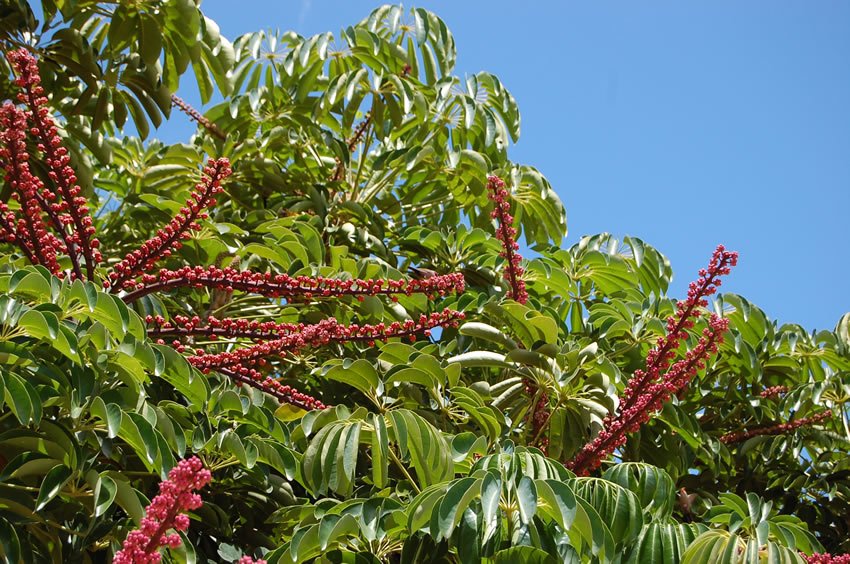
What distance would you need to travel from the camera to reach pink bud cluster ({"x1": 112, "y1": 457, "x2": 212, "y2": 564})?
52.7 inches

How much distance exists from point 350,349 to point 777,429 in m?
1.65

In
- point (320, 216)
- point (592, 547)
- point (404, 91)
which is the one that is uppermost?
point (404, 91)

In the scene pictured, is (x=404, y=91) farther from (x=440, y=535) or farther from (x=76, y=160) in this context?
(x=440, y=535)

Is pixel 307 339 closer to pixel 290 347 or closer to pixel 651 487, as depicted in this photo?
pixel 290 347

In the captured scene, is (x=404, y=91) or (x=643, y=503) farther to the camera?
(x=404, y=91)

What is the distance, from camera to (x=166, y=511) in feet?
4.43

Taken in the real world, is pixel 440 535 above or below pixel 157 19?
below

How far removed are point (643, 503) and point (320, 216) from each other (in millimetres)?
2063

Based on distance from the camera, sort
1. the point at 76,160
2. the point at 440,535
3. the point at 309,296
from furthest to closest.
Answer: the point at 76,160, the point at 309,296, the point at 440,535

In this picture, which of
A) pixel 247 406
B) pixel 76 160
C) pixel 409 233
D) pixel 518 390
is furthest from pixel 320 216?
pixel 247 406

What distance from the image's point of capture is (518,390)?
3.18 m

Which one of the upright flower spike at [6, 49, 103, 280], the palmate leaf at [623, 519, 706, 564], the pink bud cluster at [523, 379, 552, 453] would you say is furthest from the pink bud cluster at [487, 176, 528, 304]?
the upright flower spike at [6, 49, 103, 280]

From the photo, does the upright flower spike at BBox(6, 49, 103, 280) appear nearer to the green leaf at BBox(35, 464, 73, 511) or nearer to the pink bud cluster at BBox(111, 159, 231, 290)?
the pink bud cluster at BBox(111, 159, 231, 290)

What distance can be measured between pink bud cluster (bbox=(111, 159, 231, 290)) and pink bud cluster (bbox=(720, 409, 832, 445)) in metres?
2.43
